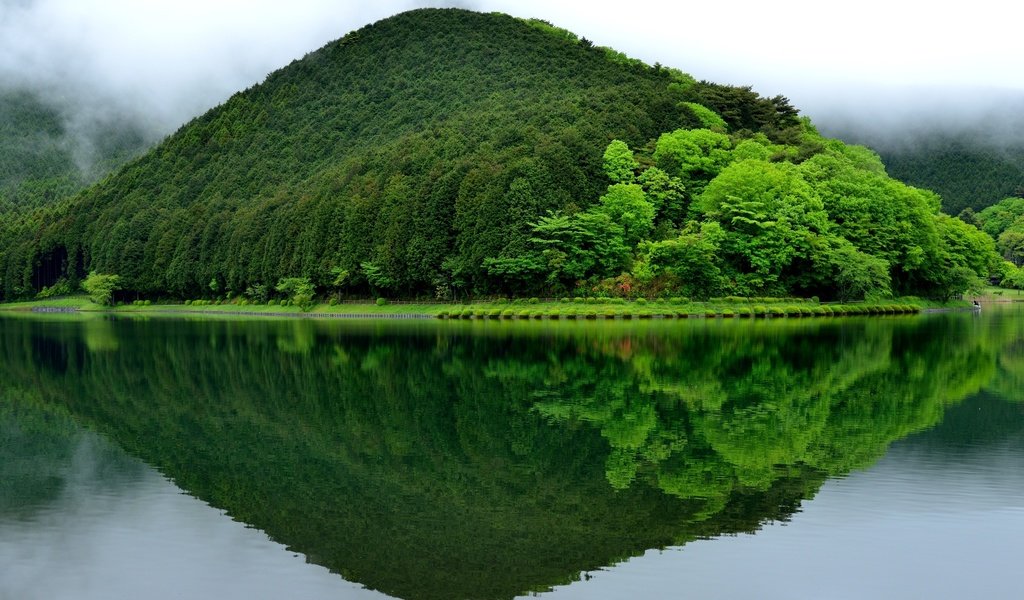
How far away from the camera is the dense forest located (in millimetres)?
87875

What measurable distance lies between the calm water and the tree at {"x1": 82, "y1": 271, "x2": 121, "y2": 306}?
112863mm

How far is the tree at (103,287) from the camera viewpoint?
141250 millimetres

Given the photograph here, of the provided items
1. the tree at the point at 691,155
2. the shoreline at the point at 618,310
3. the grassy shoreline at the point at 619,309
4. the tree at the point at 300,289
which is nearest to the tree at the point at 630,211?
the tree at the point at 691,155

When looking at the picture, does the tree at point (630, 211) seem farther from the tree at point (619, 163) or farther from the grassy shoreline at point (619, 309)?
the grassy shoreline at point (619, 309)

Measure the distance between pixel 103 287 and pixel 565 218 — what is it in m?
82.7

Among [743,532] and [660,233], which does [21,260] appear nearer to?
[660,233]

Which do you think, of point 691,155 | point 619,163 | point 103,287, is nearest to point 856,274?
point 691,155

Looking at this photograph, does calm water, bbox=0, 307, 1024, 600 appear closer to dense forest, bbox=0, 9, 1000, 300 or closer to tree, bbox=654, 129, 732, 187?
dense forest, bbox=0, 9, 1000, 300

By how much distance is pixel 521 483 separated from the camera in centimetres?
1700

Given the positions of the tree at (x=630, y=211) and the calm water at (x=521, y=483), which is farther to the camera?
the tree at (x=630, y=211)

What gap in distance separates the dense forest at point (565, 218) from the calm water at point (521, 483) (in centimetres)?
5238

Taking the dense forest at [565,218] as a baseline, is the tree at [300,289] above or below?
below

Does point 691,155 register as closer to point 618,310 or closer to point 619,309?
point 619,309

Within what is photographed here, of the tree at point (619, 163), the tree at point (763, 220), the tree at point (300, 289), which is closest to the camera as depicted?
the tree at point (763, 220)
